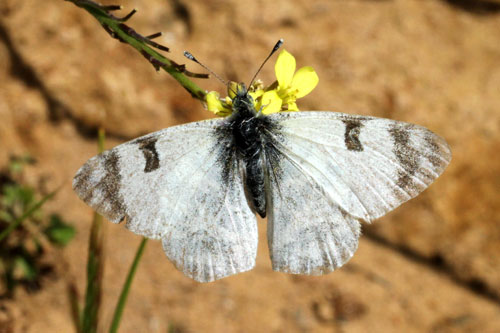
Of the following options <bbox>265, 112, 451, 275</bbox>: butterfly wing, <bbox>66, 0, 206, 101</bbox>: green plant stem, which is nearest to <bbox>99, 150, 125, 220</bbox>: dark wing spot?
<bbox>66, 0, 206, 101</bbox>: green plant stem

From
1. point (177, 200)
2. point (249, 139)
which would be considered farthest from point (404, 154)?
point (177, 200)

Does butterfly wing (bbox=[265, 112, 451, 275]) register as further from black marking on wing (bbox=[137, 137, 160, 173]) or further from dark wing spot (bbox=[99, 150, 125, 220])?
dark wing spot (bbox=[99, 150, 125, 220])

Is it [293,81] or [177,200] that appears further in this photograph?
[293,81]

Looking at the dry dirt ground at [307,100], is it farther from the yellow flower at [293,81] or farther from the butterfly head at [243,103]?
the butterfly head at [243,103]

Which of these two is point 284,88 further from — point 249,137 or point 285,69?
point 249,137

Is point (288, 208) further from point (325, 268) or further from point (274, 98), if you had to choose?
point (274, 98)

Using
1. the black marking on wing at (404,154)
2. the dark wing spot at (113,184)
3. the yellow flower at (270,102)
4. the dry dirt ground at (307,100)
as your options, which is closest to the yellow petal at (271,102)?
the yellow flower at (270,102)

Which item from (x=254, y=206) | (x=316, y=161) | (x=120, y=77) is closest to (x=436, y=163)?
(x=316, y=161)
